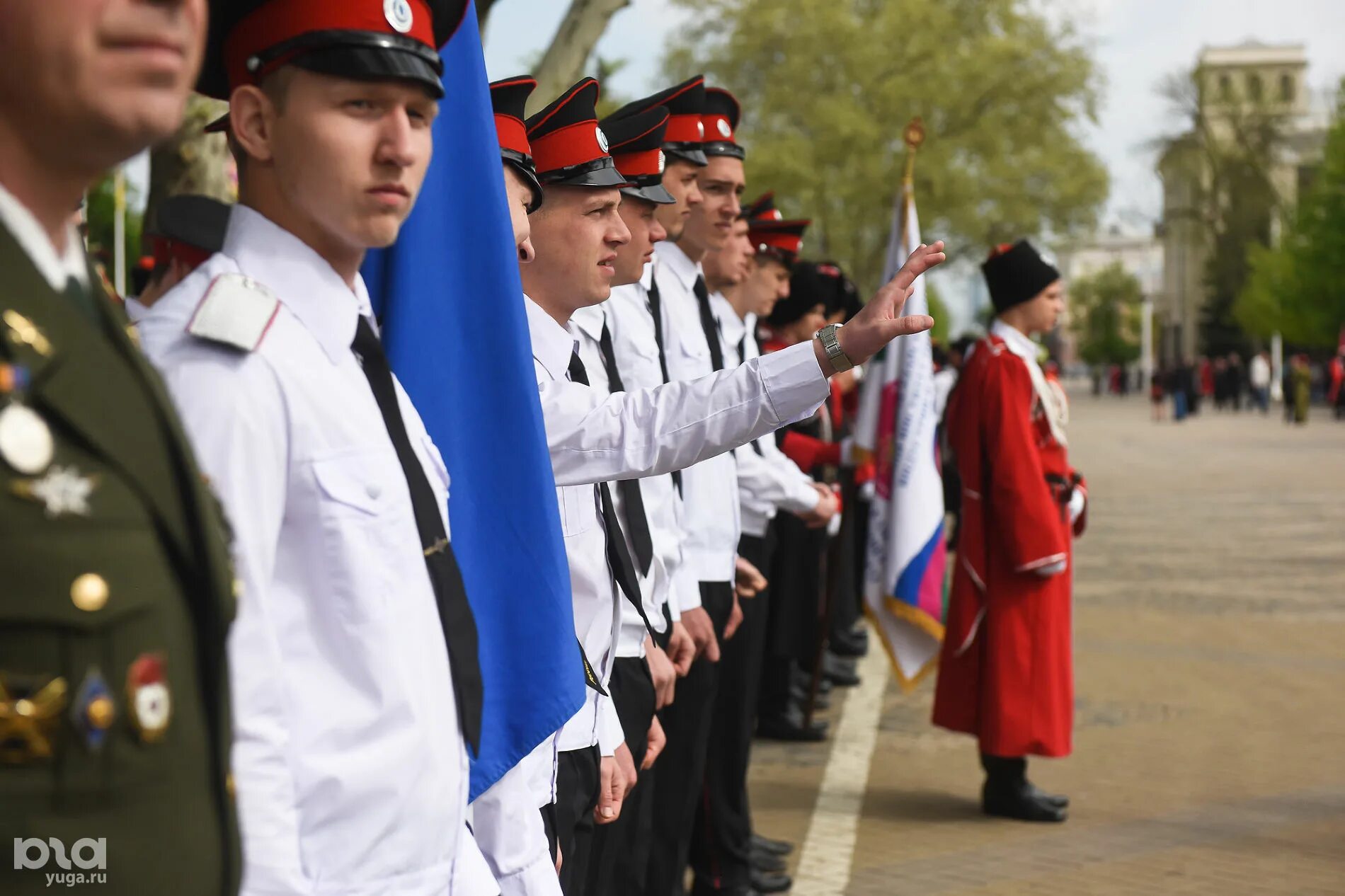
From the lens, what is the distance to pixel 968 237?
110ft

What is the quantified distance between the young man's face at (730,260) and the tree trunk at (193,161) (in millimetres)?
2973

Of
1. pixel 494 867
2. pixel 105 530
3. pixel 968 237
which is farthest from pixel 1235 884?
pixel 968 237

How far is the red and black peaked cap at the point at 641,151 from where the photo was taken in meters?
4.31

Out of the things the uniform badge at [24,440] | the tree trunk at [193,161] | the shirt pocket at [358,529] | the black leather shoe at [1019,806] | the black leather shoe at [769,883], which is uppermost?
the tree trunk at [193,161]

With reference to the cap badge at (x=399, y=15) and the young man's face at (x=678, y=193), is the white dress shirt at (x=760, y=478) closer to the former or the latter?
the young man's face at (x=678, y=193)

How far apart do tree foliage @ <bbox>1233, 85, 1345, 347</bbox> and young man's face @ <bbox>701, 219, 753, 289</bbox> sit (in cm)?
5736

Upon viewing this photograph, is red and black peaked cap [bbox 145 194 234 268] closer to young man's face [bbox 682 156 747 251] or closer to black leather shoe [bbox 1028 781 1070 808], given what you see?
young man's face [bbox 682 156 747 251]

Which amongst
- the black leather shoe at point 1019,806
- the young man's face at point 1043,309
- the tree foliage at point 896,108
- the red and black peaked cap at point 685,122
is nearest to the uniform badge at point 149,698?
the red and black peaked cap at point 685,122

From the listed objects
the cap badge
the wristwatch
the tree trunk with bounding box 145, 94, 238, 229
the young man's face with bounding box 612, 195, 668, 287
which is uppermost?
the tree trunk with bounding box 145, 94, 238, 229

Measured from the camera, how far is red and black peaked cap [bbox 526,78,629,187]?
3.63 metres

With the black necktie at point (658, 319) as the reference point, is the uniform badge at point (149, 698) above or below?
below

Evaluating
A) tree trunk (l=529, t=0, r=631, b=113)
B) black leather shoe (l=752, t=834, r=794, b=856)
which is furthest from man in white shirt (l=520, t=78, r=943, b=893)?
tree trunk (l=529, t=0, r=631, b=113)

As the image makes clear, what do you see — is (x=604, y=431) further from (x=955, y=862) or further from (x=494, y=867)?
(x=955, y=862)

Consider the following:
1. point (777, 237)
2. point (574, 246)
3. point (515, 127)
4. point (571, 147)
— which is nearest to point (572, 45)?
point (777, 237)
